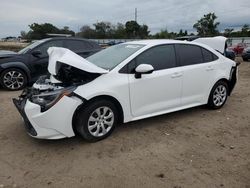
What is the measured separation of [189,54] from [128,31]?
67.4 meters

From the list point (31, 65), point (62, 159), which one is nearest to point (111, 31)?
point (31, 65)

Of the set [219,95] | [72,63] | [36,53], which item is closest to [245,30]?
[36,53]

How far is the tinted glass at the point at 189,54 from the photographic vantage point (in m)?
5.31

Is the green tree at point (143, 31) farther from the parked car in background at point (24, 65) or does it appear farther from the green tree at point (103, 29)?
the parked car in background at point (24, 65)

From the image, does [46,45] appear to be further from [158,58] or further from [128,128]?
[128,128]

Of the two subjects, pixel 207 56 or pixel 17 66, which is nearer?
pixel 207 56

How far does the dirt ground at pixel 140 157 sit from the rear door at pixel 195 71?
47 cm

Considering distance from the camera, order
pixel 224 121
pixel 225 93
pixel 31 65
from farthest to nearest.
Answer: pixel 31 65, pixel 225 93, pixel 224 121

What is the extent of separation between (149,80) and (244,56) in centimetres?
1559

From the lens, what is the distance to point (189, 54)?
5465 mm

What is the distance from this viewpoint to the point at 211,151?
13.3 ft

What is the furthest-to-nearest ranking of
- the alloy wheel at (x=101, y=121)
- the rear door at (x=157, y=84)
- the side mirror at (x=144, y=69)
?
the rear door at (x=157, y=84), the side mirror at (x=144, y=69), the alloy wheel at (x=101, y=121)

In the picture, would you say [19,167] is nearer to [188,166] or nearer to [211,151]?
[188,166]

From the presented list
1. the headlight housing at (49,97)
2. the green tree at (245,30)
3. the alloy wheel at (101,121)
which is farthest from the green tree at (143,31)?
the headlight housing at (49,97)
